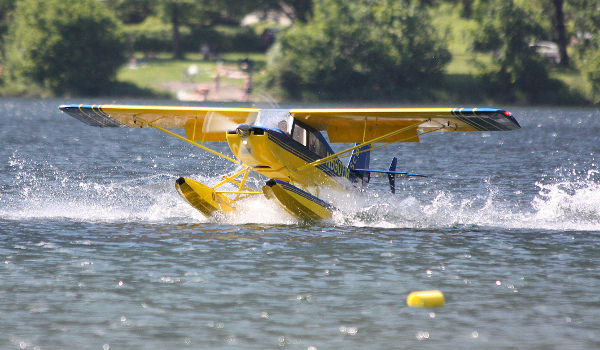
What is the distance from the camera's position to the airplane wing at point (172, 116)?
13.4 metres

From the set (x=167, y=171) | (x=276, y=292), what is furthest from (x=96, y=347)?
(x=167, y=171)

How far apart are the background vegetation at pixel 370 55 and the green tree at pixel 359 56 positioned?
0.31 feet

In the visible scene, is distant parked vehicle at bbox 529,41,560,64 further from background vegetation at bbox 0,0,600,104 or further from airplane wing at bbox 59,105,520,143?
airplane wing at bbox 59,105,520,143

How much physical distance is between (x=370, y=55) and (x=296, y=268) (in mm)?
59262

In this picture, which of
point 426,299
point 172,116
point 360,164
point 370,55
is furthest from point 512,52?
point 426,299

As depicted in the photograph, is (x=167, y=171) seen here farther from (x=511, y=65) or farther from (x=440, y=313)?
(x=511, y=65)

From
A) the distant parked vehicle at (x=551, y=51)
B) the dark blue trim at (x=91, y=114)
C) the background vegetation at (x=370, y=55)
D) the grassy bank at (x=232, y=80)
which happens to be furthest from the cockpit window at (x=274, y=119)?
the distant parked vehicle at (x=551, y=51)

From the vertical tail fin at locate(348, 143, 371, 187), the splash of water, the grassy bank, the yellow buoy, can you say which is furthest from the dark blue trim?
the grassy bank

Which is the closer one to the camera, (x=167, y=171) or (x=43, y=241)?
(x=43, y=241)

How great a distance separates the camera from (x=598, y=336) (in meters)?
7.07

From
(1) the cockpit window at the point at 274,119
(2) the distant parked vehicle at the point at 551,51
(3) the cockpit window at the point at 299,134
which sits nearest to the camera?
(1) the cockpit window at the point at 274,119

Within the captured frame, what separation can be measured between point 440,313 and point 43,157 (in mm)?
19203

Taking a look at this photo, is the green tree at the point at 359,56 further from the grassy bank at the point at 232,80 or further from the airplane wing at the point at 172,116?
the airplane wing at the point at 172,116

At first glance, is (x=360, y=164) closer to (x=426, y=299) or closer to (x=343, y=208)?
(x=343, y=208)
